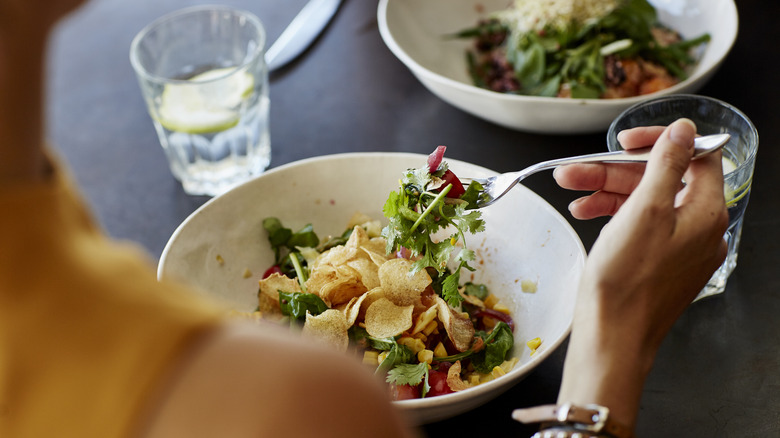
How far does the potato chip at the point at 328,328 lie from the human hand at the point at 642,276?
37 centimetres

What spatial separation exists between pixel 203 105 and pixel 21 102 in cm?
121

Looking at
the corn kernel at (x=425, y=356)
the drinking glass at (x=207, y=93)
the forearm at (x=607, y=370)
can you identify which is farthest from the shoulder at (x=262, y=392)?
the drinking glass at (x=207, y=93)

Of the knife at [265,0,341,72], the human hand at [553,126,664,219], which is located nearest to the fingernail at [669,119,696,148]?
the human hand at [553,126,664,219]

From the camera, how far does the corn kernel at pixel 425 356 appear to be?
1050mm

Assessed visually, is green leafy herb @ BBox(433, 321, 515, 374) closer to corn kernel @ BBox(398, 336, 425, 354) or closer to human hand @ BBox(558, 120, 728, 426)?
corn kernel @ BBox(398, 336, 425, 354)

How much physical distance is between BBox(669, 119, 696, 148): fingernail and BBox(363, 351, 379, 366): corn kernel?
0.51 meters

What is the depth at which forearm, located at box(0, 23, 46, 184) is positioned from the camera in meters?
0.33

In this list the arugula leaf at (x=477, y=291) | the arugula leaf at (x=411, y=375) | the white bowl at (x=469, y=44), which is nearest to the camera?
the arugula leaf at (x=411, y=375)

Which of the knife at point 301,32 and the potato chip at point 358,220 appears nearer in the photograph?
the potato chip at point 358,220

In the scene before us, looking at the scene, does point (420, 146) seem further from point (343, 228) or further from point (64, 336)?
point (64, 336)

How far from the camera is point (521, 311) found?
1.17 metres

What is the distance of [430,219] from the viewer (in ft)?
3.51

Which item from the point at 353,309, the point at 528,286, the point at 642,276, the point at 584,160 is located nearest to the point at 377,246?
the point at 353,309

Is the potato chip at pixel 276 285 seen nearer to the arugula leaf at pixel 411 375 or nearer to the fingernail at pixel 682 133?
the arugula leaf at pixel 411 375
